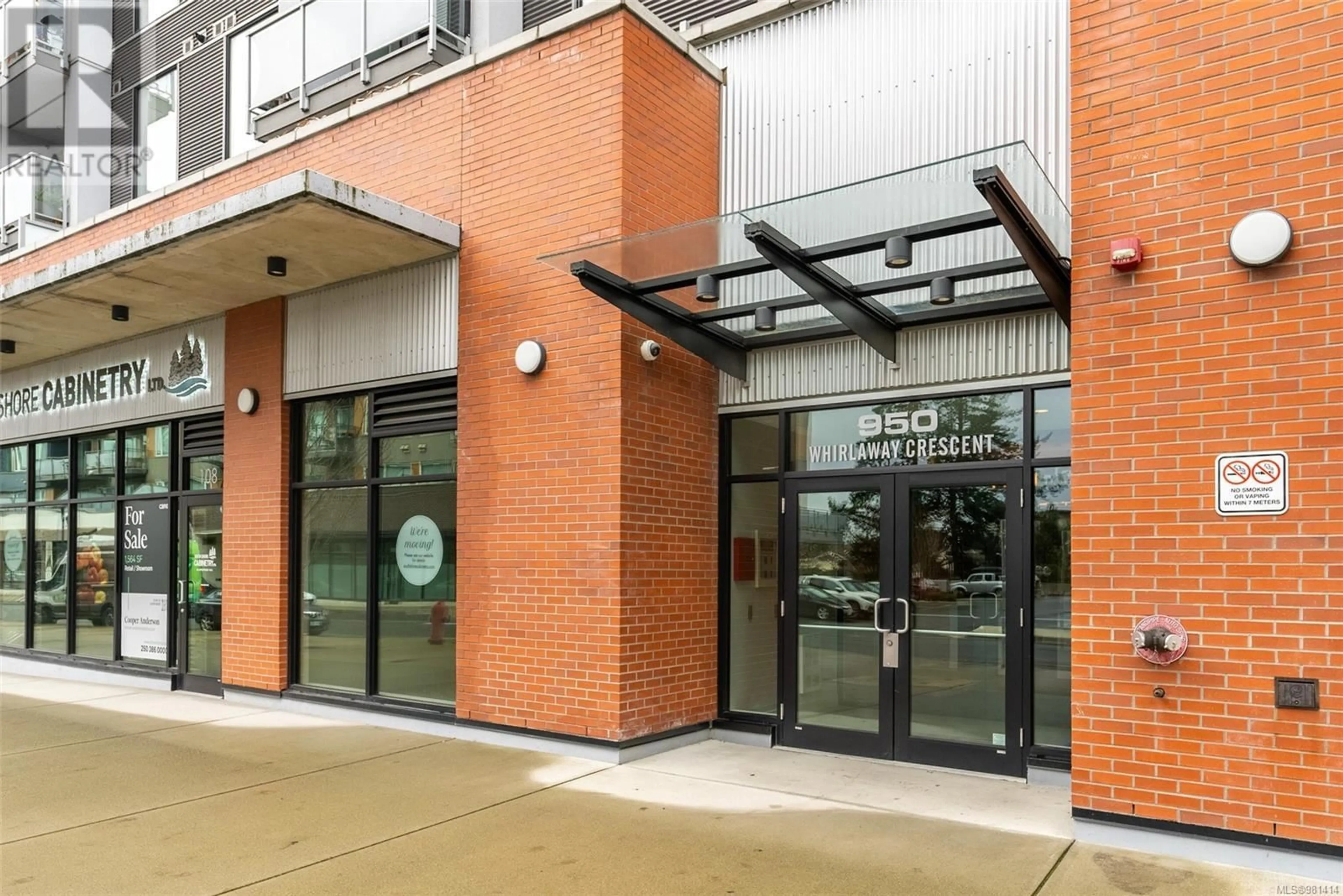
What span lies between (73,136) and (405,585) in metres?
13.2

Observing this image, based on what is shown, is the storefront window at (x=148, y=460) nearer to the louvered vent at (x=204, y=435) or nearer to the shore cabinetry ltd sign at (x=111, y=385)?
the louvered vent at (x=204, y=435)

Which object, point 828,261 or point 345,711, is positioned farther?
point 345,711

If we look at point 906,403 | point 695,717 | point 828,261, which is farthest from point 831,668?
point 828,261

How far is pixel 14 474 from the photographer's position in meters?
14.1

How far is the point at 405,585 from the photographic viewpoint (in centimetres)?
888

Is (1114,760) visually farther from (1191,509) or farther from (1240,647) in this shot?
(1191,509)

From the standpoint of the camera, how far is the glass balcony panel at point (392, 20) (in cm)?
1043

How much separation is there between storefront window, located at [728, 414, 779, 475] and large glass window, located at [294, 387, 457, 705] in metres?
2.46

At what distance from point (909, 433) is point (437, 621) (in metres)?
4.37

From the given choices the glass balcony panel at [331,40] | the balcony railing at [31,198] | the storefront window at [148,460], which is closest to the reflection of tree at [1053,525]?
the glass balcony panel at [331,40]

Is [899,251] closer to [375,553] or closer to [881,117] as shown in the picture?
[881,117]

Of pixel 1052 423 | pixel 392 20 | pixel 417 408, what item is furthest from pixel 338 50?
pixel 1052 423

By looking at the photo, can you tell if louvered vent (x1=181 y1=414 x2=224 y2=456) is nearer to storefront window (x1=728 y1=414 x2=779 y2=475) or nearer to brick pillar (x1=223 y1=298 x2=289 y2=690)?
brick pillar (x1=223 y1=298 x2=289 y2=690)

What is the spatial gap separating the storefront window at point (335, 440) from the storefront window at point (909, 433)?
13.8 ft
